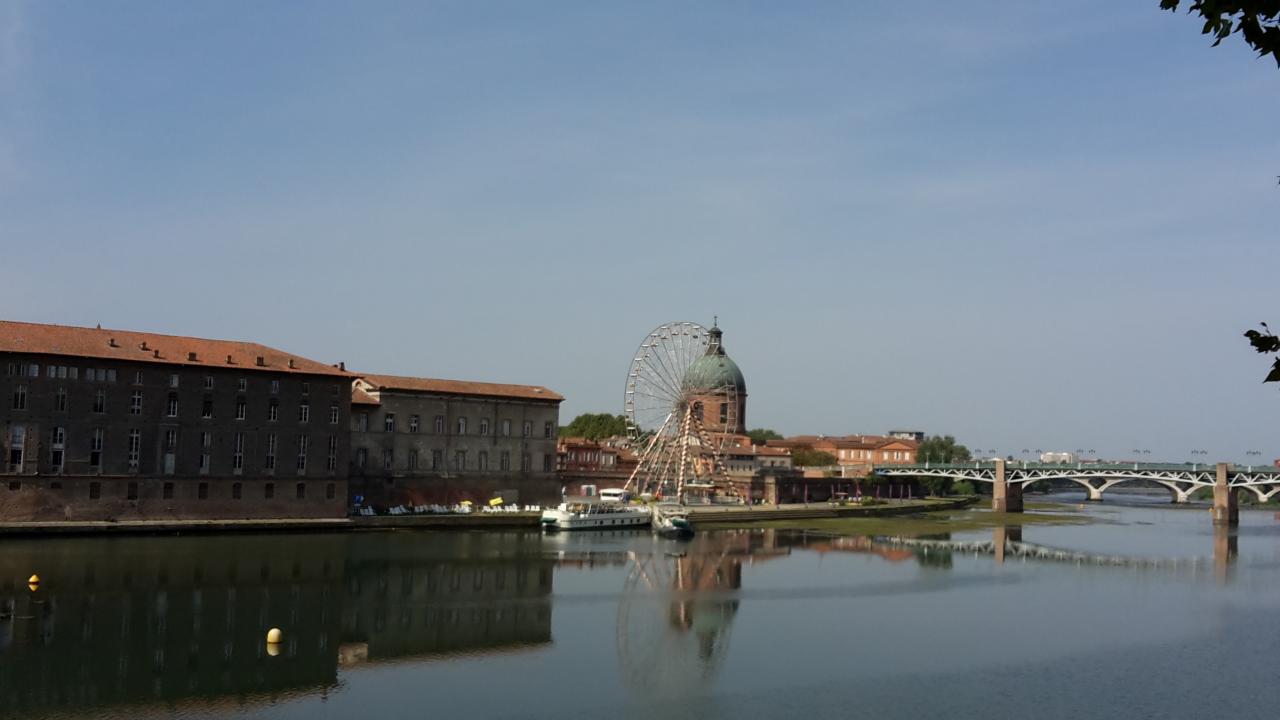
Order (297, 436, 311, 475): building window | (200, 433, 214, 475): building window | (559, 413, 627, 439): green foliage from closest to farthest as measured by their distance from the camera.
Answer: (200, 433, 214, 475): building window
(297, 436, 311, 475): building window
(559, 413, 627, 439): green foliage

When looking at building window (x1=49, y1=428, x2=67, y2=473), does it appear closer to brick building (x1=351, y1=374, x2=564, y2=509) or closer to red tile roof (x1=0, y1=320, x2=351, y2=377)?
red tile roof (x1=0, y1=320, x2=351, y2=377)

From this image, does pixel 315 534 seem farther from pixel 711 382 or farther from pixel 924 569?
pixel 711 382

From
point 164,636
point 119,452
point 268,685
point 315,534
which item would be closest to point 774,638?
point 268,685

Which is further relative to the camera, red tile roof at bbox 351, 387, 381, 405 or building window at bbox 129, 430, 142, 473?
red tile roof at bbox 351, 387, 381, 405

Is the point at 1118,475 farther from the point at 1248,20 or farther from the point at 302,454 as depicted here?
the point at 1248,20

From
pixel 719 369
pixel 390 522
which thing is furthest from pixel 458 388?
pixel 719 369

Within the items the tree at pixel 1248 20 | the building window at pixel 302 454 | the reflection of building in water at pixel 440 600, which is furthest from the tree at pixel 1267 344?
the building window at pixel 302 454

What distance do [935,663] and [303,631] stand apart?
72.9 feet

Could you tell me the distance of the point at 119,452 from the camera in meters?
71.2

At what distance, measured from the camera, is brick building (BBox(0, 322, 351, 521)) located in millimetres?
68500

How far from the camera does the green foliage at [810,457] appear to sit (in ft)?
570

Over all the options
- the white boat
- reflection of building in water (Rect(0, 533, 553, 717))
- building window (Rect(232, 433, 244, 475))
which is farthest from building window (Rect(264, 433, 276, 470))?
the white boat

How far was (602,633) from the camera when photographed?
44688 millimetres

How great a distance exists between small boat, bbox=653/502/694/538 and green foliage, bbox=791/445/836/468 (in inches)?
3072
